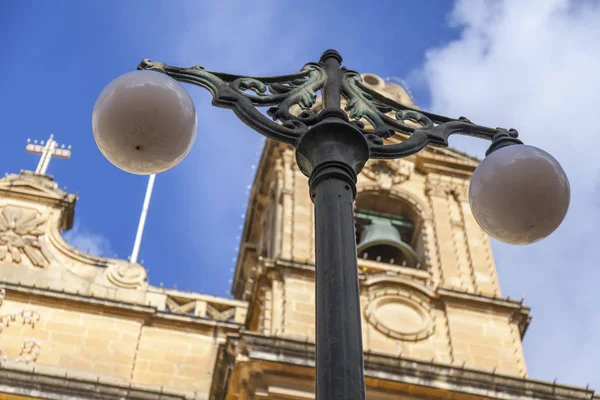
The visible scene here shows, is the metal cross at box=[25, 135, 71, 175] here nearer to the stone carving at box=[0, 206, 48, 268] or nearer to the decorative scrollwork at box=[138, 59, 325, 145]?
the stone carving at box=[0, 206, 48, 268]

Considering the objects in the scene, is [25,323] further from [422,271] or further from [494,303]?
[494,303]

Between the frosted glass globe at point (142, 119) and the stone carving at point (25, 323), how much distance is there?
10.9 meters

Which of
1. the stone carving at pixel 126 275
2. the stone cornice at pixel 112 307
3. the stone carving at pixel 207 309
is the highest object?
the stone carving at pixel 126 275

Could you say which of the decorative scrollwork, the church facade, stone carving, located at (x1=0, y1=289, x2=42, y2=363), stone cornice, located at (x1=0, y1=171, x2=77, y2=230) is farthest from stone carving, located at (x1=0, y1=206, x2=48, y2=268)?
the decorative scrollwork

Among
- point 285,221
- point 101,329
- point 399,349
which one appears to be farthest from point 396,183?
point 101,329

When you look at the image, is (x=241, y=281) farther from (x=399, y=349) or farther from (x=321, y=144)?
(x=321, y=144)

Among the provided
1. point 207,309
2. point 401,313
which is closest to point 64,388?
point 207,309

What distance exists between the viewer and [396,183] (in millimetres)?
18922

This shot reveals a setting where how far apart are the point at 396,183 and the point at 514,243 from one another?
13062 millimetres

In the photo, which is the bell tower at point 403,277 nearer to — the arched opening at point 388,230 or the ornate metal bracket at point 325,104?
the arched opening at point 388,230

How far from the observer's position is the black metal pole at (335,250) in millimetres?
4258

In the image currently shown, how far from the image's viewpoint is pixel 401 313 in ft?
51.2

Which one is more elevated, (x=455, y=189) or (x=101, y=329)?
(x=455, y=189)

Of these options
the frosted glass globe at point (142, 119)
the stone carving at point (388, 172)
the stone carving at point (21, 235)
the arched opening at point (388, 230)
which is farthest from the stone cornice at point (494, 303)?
the frosted glass globe at point (142, 119)
